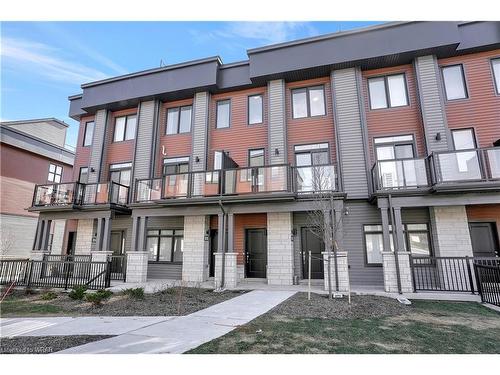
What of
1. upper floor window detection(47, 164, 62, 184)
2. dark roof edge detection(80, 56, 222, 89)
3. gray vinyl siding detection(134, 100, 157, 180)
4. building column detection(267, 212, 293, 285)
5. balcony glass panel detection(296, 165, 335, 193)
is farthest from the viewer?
upper floor window detection(47, 164, 62, 184)

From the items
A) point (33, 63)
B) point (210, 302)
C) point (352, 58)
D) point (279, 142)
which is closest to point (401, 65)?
point (352, 58)

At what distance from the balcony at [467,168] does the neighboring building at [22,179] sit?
58.8 ft

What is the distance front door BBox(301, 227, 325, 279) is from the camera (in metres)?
11.6

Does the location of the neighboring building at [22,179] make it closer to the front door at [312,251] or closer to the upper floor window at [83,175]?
the upper floor window at [83,175]

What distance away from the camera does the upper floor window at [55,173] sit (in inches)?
827

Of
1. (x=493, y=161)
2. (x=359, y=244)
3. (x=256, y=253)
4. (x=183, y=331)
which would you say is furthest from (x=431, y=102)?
(x=183, y=331)

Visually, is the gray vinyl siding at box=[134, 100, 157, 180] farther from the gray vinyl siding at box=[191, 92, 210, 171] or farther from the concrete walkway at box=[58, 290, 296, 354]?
the concrete walkway at box=[58, 290, 296, 354]

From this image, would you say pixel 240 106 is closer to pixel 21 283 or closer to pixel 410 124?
pixel 410 124

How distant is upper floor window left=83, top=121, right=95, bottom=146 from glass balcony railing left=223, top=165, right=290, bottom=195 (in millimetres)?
10085

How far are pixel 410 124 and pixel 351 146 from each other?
249 cm

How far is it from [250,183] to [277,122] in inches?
138

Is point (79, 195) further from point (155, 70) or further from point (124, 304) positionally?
point (124, 304)

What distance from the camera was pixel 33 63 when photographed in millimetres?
4934

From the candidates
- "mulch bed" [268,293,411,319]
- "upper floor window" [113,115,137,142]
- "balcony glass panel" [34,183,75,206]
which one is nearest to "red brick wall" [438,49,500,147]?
"mulch bed" [268,293,411,319]
